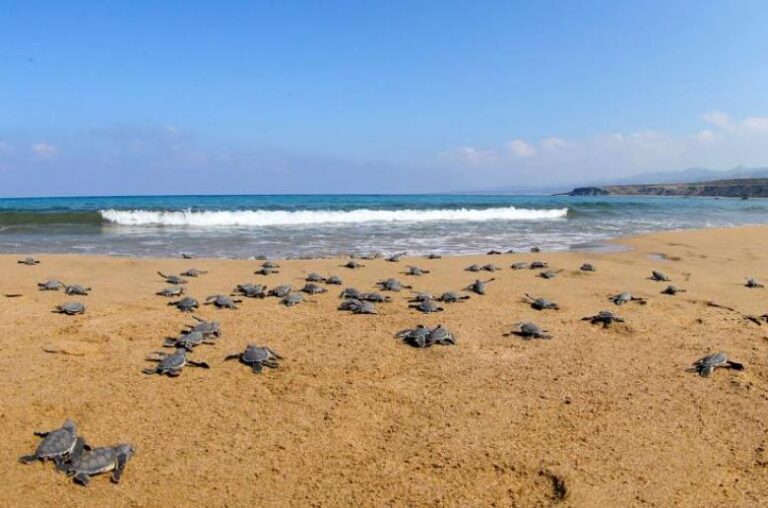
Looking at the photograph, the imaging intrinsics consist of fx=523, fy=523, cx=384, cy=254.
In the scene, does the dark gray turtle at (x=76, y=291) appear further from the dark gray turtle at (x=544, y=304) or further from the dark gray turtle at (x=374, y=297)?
the dark gray turtle at (x=544, y=304)

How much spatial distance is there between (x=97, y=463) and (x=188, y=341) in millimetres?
2108

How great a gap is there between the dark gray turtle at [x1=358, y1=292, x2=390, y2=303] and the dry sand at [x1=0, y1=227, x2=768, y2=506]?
0.45 meters

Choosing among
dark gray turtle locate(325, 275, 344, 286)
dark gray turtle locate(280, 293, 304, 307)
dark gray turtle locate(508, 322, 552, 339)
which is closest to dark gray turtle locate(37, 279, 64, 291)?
dark gray turtle locate(280, 293, 304, 307)

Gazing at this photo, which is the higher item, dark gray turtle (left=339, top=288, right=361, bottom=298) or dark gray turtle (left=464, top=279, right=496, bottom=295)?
dark gray turtle (left=339, top=288, right=361, bottom=298)

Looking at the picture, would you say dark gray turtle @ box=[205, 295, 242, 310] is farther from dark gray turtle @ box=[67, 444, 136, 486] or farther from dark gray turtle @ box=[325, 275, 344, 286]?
dark gray turtle @ box=[67, 444, 136, 486]

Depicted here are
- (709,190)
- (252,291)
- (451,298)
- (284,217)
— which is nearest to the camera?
(451,298)

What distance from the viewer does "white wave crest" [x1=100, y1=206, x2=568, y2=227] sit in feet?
83.8

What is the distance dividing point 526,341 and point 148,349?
12.8 ft

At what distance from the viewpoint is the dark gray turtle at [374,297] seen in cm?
738

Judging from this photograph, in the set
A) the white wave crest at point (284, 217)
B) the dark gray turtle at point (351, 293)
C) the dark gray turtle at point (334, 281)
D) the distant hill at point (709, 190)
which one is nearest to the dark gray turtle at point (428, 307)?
the dark gray turtle at point (351, 293)

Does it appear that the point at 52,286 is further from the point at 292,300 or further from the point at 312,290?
the point at 312,290

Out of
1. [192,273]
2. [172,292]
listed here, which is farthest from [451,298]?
[192,273]

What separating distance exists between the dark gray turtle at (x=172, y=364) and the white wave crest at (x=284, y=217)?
69.1 feet

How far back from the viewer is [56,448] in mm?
3227
